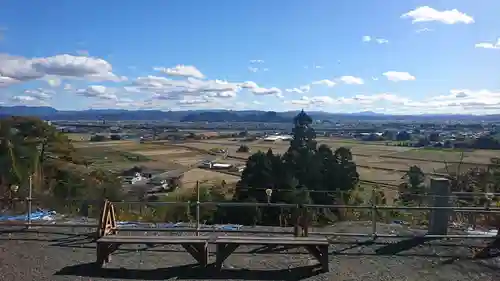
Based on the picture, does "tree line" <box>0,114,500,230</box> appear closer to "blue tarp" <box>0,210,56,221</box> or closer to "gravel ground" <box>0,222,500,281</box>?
"blue tarp" <box>0,210,56,221</box>

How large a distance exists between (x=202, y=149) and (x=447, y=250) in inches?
2417

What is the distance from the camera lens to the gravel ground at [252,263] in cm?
661

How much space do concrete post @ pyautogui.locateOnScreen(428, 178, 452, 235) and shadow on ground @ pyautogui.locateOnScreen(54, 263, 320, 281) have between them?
120 inches

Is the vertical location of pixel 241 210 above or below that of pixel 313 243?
below

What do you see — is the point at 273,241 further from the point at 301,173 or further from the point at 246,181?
the point at 301,173

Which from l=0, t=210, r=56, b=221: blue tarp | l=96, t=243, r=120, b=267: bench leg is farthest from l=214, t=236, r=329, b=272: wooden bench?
l=0, t=210, r=56, b=221: blue tarp

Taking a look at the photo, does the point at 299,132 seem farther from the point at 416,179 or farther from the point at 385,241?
the point at 385,241

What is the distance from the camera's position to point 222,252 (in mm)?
6871

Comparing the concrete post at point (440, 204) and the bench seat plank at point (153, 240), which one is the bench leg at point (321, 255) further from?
the concrete post at point (440, 204)

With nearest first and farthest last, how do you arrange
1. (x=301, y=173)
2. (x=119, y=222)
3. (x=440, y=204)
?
(x=440, y=204)
(x=119, y=222)
(x=301, y=173)

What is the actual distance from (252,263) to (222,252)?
57cm

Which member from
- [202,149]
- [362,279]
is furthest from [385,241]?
[202,149]

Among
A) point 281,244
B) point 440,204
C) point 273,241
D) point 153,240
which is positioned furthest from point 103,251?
point 440,204

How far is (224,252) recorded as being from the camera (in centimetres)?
689
